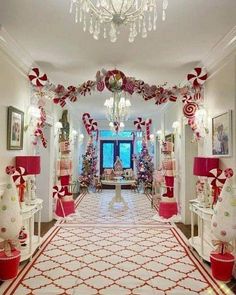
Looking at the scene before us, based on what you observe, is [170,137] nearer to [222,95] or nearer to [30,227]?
[222,95]

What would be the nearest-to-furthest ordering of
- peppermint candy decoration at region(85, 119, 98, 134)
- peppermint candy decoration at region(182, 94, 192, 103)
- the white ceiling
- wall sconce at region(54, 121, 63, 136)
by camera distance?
the white ceiling, peppermint candy decoration at region(182, 94, 192, 103), wall sconce at region(54, 121, 63, 136), peppermint candy decoration at region(85, 119, 98, 134)

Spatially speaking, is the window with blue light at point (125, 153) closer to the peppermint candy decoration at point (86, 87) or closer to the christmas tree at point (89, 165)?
the christmas tree at point (89, 165)

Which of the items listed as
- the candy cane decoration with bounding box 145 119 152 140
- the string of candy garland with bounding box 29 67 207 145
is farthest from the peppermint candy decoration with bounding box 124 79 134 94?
the candy cane decoration with bounding box 145 119 152 140

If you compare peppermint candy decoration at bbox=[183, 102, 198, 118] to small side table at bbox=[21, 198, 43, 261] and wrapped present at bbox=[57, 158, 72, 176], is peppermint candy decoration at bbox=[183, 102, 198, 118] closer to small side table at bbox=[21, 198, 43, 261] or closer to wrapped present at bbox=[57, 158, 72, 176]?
small side table at bbox=[21, 198, 43, 261]

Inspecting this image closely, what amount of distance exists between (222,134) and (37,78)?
3.05 m

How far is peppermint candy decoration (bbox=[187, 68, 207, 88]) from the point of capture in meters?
4.88

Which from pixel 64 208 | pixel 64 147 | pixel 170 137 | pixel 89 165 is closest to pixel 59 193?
pixel 64 208

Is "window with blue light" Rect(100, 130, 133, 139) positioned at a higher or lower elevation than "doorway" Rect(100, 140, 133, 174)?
higher

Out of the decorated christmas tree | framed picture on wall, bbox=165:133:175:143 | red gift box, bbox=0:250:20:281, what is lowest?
red gift box, bbox=0:250:20:281

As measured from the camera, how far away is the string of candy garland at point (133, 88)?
4945 mm

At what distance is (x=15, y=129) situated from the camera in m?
4.36

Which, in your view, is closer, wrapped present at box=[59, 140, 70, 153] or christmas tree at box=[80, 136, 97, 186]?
wrapped present at box=[59, 140, 70, 153]

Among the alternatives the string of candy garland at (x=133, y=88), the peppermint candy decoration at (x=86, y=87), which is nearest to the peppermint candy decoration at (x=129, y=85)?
the string of candy garland at (x=133, y=88)

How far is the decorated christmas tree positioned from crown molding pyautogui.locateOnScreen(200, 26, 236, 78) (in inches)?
273
